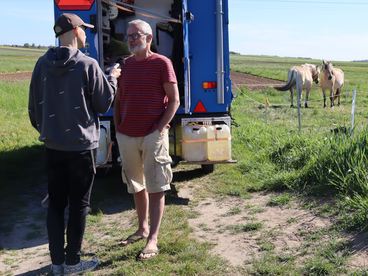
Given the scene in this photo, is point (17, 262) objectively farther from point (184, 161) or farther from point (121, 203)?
point (184, 161)

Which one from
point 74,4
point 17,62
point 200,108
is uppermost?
point 17,62

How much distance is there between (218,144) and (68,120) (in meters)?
2.64

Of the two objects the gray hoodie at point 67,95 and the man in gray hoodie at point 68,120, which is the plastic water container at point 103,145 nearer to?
the man in gray hoodie at point 68,120

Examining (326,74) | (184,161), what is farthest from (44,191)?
(326,74)

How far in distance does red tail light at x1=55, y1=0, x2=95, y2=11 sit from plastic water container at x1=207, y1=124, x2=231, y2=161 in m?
2.07

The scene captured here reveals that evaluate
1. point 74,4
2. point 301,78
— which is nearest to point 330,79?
point 301,78

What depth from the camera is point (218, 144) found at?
6.01 meters

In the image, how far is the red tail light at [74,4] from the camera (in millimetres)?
5891

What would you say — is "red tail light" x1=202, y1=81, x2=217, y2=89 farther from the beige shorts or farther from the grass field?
the beige shorts

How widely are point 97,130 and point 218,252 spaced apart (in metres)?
1.52

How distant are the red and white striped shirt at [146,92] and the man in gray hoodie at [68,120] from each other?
0.30 meters

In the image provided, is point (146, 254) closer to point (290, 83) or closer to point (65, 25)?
point (65, 25)

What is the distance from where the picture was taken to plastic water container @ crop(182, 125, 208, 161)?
600cm

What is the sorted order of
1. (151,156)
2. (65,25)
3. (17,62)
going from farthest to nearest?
(17,62), (151,156), (65,25)
